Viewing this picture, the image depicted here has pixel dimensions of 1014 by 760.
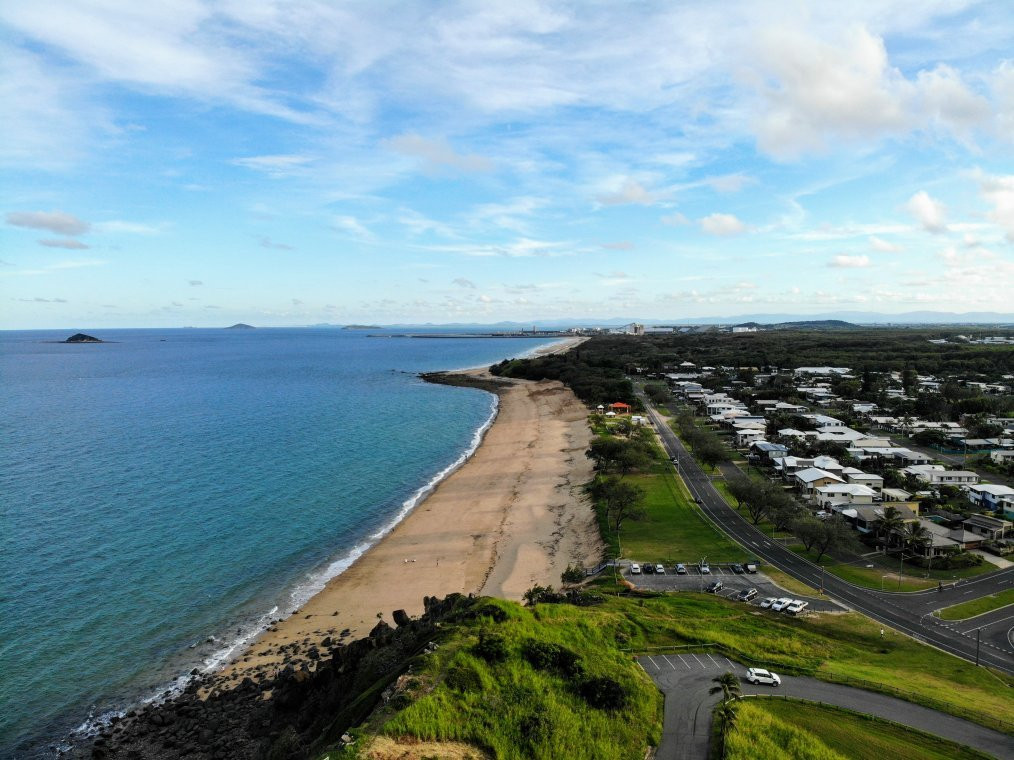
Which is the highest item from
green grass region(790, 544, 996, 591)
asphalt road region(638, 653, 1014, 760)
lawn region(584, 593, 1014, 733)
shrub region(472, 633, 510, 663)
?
shrub region(472, 633, 510, 663)

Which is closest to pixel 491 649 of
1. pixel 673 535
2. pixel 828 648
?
pixel 828 648

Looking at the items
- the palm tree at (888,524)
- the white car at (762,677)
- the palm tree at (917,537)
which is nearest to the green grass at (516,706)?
the white car at (762,677)

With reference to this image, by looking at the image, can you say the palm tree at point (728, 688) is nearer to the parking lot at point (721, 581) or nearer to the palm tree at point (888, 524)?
the parking lot at point (721, 581)

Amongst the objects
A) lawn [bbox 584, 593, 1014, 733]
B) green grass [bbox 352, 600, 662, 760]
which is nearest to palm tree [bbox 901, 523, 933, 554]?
lawn [bbox 584, 593, 1014, 733]

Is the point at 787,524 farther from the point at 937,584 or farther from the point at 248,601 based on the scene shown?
the point at 248,601

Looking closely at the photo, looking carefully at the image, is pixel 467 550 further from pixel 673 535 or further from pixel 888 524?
pixel 888 524

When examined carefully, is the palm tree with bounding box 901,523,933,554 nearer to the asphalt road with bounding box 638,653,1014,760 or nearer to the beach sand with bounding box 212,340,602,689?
the beach sand with bounding box 212,340,602,689
